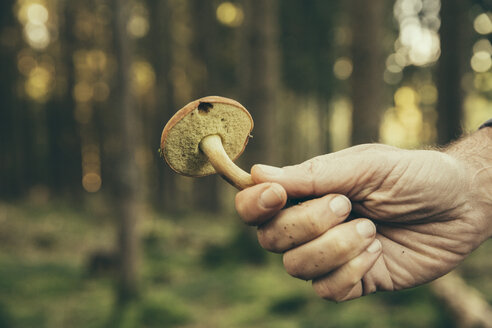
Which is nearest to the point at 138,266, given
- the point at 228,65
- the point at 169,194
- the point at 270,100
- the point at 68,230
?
the point at 270,100

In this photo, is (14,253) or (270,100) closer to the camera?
(270,100)

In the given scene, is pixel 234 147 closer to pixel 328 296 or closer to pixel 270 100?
pixel 328 296

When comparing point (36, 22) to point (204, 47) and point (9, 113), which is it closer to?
point (9, 113)

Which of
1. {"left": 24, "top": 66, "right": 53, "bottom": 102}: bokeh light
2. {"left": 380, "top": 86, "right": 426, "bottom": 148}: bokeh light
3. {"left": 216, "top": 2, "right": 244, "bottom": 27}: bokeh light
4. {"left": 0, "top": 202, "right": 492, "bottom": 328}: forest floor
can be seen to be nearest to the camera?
{"left": 0, "top": 202, "right": 492, "bottom": 328}: forest floor

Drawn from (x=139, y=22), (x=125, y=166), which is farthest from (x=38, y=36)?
(x=125, y=166)

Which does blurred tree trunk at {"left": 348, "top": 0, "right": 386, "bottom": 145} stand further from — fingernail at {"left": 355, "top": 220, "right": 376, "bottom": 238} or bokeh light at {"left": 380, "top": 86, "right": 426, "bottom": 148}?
bokeh light at {"left": 380, "top": 86, "right": 426, "bottom": 148}

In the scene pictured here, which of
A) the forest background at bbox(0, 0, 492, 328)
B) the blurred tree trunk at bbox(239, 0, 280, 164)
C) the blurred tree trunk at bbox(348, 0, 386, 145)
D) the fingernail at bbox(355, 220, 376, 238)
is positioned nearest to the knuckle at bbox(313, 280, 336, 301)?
the fingernail at bbox(355, 220, 376, 238)

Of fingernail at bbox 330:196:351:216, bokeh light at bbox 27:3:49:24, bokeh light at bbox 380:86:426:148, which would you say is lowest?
bokeh light at bbox 380:86:426:148
